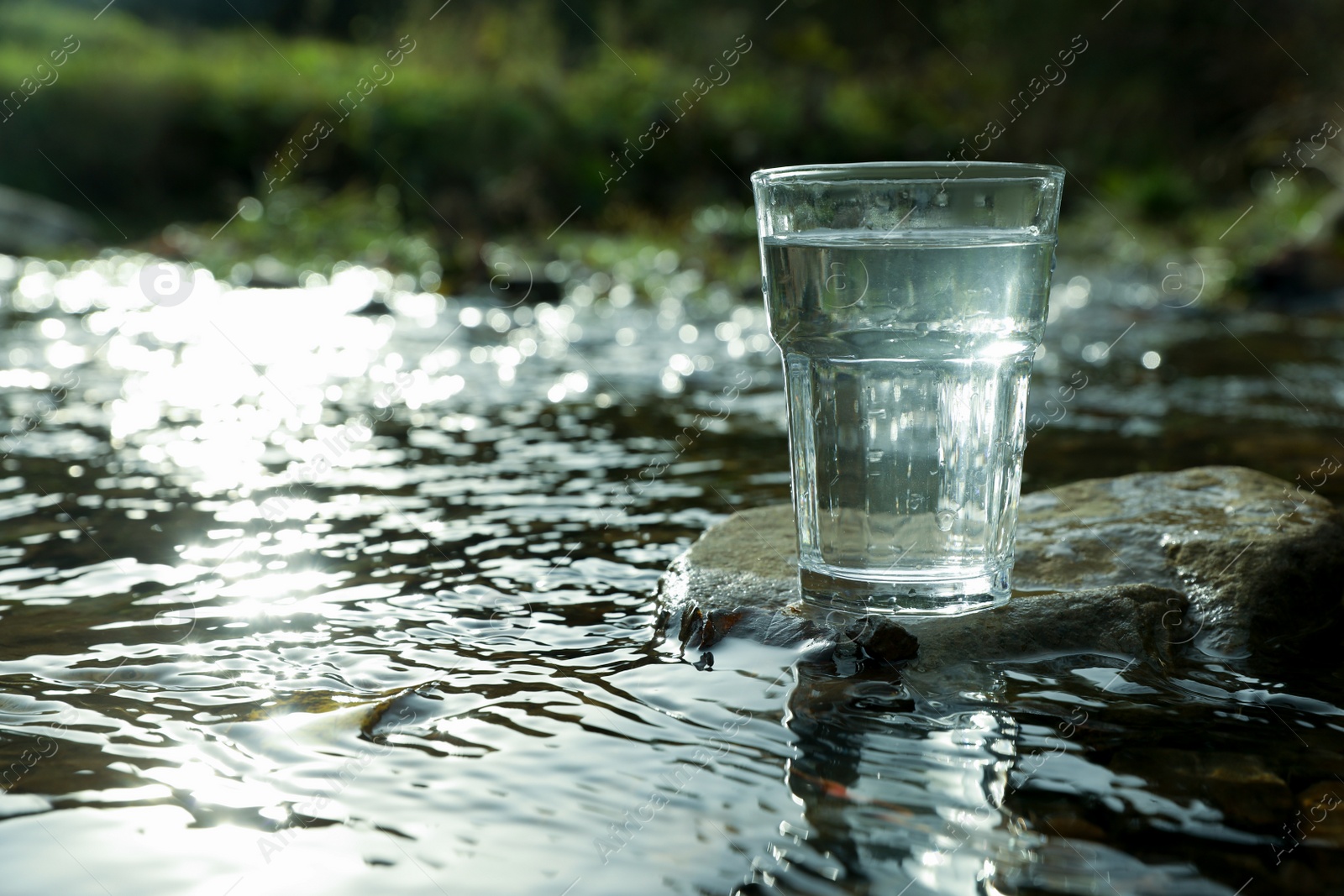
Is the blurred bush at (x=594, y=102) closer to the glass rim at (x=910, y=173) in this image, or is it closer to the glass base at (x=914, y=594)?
the glass rim at (x=910, y=173)

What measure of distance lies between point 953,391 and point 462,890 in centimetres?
111

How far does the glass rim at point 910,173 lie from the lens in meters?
1.86

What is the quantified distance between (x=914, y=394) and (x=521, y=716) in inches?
31.3

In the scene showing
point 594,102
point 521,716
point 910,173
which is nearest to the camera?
point 521,716

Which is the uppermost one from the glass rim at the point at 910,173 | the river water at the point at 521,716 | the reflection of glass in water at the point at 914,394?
the glass rim at the point at 910,173

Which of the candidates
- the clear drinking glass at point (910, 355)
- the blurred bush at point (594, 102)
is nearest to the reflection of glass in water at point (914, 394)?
the clear drinking glass at point (910, 355)

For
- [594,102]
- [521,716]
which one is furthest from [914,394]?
[594,102]

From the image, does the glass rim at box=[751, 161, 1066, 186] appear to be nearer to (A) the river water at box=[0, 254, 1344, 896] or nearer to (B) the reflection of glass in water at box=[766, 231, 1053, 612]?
(B) the reflection of glass in water at box=[766, 231, 1053, 612]

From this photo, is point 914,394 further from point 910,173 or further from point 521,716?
point 521,716

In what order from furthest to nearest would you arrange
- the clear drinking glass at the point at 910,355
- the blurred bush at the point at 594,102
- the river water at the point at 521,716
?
1. the blurred bush at the point at 594,102
2. the clear drinking glass at the point at 910,355
3. the river water at the point at 521,716

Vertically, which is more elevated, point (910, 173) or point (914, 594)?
point (910, 173)

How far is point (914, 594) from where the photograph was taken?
1936mm

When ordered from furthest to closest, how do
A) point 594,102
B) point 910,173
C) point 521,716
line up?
point 594,102 → point 910,173 → point 521,716

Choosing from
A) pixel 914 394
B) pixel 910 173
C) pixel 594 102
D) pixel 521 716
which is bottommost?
pixel 521 716
